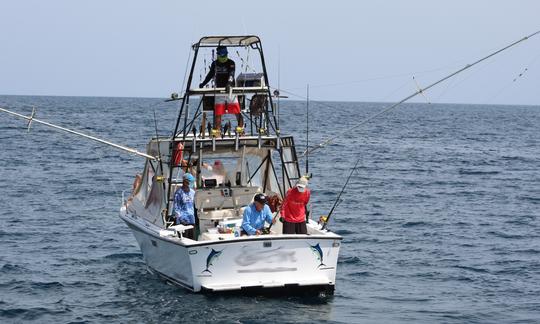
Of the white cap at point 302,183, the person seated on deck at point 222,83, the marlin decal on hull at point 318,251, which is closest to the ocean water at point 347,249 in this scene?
the marlin decal on hull at point 318,251

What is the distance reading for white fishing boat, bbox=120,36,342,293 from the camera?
15766 mm

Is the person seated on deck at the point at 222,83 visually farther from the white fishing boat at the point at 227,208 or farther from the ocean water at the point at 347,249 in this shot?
the ocean water at the point at 347,249

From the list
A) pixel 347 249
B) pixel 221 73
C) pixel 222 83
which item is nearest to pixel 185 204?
pixel 222 83

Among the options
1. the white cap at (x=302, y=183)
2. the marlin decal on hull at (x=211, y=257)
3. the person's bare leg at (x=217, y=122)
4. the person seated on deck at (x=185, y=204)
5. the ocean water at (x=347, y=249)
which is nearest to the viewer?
the marlin decal on hull at (x=211, y=257)

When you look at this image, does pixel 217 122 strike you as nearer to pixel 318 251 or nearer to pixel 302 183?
pixel 302 183

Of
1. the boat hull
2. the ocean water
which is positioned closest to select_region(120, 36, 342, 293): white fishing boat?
the boat hull

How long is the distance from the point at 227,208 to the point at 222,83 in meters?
2.38

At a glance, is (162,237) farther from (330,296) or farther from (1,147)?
(1,147)

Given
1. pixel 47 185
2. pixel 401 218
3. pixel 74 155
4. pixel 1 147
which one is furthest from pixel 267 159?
pixel 1 147

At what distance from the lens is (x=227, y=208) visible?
18.4m

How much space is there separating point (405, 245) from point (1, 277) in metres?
9.31

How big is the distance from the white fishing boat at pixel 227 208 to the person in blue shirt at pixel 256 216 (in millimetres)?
296

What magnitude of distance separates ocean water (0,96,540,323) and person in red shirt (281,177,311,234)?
1221 mm

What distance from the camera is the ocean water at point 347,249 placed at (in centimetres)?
1620
